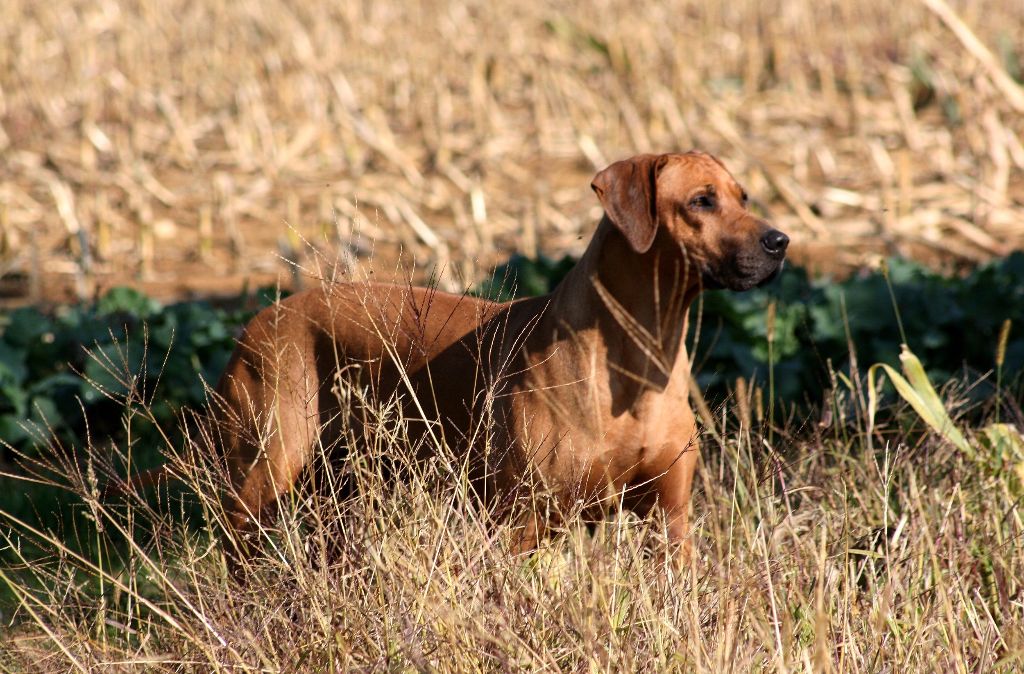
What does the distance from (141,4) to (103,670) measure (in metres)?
12.8

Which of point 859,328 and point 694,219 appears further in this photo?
point 859,328

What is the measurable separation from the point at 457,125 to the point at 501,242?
331 cm

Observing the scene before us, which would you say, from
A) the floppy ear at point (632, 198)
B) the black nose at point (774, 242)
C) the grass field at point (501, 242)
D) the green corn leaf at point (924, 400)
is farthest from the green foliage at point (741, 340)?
the black nose at point (774, 242)

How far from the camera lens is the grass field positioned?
3.19m

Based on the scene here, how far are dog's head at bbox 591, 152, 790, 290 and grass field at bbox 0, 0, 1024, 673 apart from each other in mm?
479

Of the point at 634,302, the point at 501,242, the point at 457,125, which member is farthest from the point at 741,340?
the point at 457,125

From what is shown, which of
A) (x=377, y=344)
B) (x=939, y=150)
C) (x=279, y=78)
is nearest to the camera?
(x=377, y=344)

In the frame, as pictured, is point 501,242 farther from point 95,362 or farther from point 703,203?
point 703,203

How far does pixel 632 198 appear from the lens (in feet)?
13.0

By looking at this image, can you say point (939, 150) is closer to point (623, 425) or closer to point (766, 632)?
point (623, 425)

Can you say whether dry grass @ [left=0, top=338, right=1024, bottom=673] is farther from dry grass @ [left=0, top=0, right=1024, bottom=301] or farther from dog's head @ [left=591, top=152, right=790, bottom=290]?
dry grass @ [left=0, top=0, right=1024, bottom=301]

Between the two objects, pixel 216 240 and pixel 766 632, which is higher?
pixel 766 632

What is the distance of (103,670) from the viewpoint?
3.23 metres

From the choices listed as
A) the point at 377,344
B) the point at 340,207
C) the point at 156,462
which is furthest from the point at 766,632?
the point at 340,207
